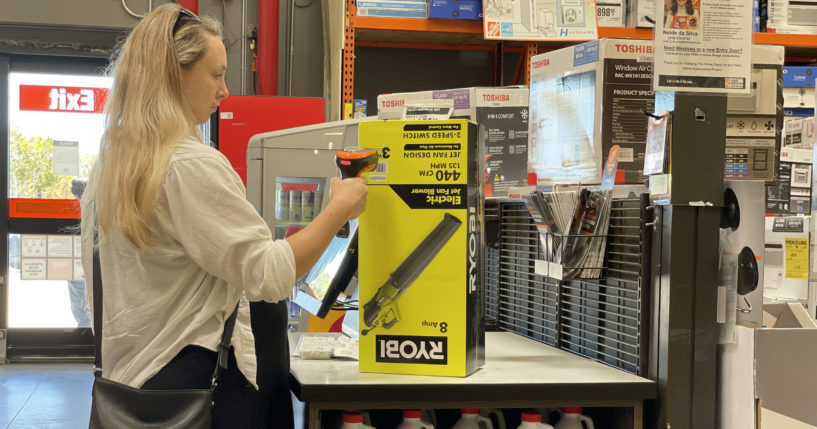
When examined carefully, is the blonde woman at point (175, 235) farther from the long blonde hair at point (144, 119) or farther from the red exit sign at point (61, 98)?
the red exit sign at point (61, 98)

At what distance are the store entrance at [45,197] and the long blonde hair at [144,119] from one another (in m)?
4.91

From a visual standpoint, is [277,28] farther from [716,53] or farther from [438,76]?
[716,53]

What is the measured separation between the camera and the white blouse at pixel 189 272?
1386 millimetres

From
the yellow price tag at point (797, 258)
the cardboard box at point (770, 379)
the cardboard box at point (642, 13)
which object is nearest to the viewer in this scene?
the cardboard box at point (770, 379)

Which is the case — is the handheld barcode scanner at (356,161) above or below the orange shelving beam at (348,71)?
below

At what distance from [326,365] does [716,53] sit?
1.05m

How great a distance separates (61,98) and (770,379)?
582 cm

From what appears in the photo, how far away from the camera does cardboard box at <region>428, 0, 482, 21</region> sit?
165 inches

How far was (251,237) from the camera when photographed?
140 centimetres

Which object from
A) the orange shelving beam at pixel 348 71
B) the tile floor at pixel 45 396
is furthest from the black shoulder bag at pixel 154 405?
the tile floor at pixel 45 396

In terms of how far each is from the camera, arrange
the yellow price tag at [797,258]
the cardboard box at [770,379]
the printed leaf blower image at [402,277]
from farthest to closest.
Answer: the yellow price tag at [797,258]
the printed leaf blower image at [402,277]
the cardboard box at [770,379]

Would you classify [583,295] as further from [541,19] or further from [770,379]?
[541,19]

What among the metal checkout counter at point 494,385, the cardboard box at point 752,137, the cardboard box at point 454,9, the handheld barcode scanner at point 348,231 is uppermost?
the cardboard box at point 454,9

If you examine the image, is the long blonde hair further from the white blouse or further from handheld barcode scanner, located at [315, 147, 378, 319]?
handheld barcode scanner, located at [315, 147, 378, 319]
